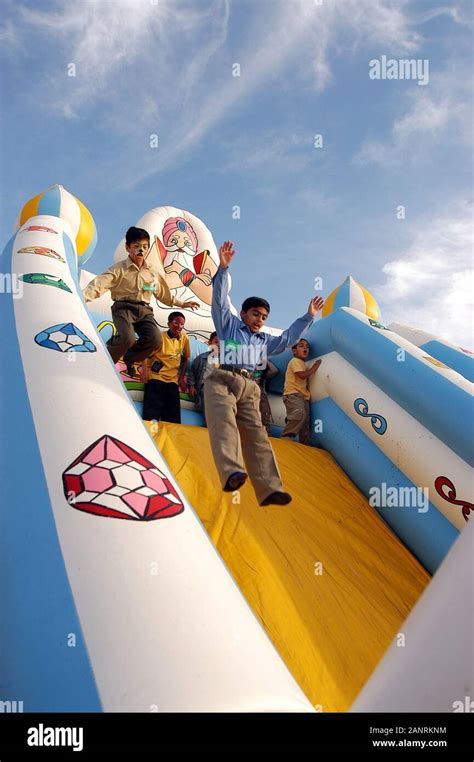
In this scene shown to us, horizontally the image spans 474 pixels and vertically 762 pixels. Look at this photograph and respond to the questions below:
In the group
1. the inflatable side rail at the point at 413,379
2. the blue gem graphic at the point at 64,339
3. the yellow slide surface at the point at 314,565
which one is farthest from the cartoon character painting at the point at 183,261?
the blue gem graphic at the point at 64,339

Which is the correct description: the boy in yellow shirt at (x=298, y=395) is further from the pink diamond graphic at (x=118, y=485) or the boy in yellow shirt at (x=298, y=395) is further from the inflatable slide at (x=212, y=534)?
the pink diamond graphic at (x=118, y=485)

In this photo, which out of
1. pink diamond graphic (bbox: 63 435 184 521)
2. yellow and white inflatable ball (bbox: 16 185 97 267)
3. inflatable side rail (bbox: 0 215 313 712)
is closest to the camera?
inflatable side rail (bbox: 0 215 313 712)

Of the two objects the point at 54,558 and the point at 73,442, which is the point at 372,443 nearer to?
the point at 73,442

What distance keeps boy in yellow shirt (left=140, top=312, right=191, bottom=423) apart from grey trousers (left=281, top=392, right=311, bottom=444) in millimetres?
641

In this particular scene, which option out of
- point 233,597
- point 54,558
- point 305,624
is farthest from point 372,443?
point 54,558

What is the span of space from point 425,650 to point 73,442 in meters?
0.87

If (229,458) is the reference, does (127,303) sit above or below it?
above

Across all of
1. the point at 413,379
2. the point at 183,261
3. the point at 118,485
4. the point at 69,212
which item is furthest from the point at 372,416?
the point at 183,261

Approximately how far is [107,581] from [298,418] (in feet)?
7.09

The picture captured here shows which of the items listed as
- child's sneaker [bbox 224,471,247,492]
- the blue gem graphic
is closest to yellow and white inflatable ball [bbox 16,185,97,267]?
the blue gem graphic

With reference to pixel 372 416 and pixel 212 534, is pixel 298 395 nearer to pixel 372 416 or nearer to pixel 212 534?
pixel 372 416

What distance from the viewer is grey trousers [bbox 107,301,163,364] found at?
253cm

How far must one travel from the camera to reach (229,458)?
1.61 m

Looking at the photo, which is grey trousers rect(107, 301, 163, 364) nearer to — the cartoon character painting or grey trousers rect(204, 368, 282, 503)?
grey trousers rect(204, 368, 282, 503)
